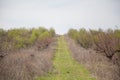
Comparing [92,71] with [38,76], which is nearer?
[38,76]

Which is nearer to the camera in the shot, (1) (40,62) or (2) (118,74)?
(2) (118,74)

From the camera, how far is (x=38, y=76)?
12539 millimetres

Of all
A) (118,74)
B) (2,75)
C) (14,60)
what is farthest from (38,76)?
(118,74)

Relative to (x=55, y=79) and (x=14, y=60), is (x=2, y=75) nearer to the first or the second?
(x=14, y=60)

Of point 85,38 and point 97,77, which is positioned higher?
point 85,38

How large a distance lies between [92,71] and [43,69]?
11.8 ft

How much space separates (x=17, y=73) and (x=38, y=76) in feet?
8.72

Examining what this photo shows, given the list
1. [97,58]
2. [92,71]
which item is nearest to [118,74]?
[92,71]

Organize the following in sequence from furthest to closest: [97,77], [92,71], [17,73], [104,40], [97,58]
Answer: [97,58], [104,40], [92,71], [97,77], [17,73]

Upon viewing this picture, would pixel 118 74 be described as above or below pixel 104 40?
below

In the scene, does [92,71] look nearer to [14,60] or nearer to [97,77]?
[97,77]

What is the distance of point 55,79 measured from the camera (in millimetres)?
12281

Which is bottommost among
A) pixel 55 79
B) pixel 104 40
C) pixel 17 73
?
pixel 55 79

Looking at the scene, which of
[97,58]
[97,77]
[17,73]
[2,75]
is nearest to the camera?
[2,75]
